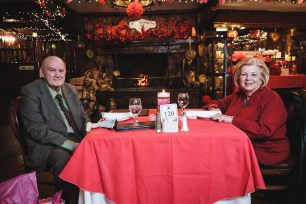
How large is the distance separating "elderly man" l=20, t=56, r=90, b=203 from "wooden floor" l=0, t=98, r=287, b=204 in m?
0.79

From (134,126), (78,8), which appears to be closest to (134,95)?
(78,8)

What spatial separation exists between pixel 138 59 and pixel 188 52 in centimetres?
187

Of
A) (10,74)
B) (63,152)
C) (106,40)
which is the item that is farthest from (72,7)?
(63,152)

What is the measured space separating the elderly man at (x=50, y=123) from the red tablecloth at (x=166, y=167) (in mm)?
618

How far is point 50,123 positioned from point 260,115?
1911 mm

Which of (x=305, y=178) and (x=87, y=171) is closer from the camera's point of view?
(x=87, y=171)

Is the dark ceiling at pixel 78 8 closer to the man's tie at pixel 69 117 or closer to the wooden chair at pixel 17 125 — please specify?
the man's tie at pixel 69 117

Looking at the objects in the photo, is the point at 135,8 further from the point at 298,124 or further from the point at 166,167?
the point at 166,167

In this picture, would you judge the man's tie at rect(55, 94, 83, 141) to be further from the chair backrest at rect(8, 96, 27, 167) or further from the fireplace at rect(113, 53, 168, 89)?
the fireplace at rect(113, 53, 168, 89)

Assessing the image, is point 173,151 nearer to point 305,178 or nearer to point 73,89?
point 305,178

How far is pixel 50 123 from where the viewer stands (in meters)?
2.38

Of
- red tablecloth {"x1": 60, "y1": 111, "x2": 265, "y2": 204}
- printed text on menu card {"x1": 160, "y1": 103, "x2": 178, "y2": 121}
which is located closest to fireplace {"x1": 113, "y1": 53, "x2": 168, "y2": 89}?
printed text on menu card {"x1": 160, "y1": 103, "x2": 178, "y2": 121}

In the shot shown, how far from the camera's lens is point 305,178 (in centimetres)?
199

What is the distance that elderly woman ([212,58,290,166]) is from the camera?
1.99 metres
